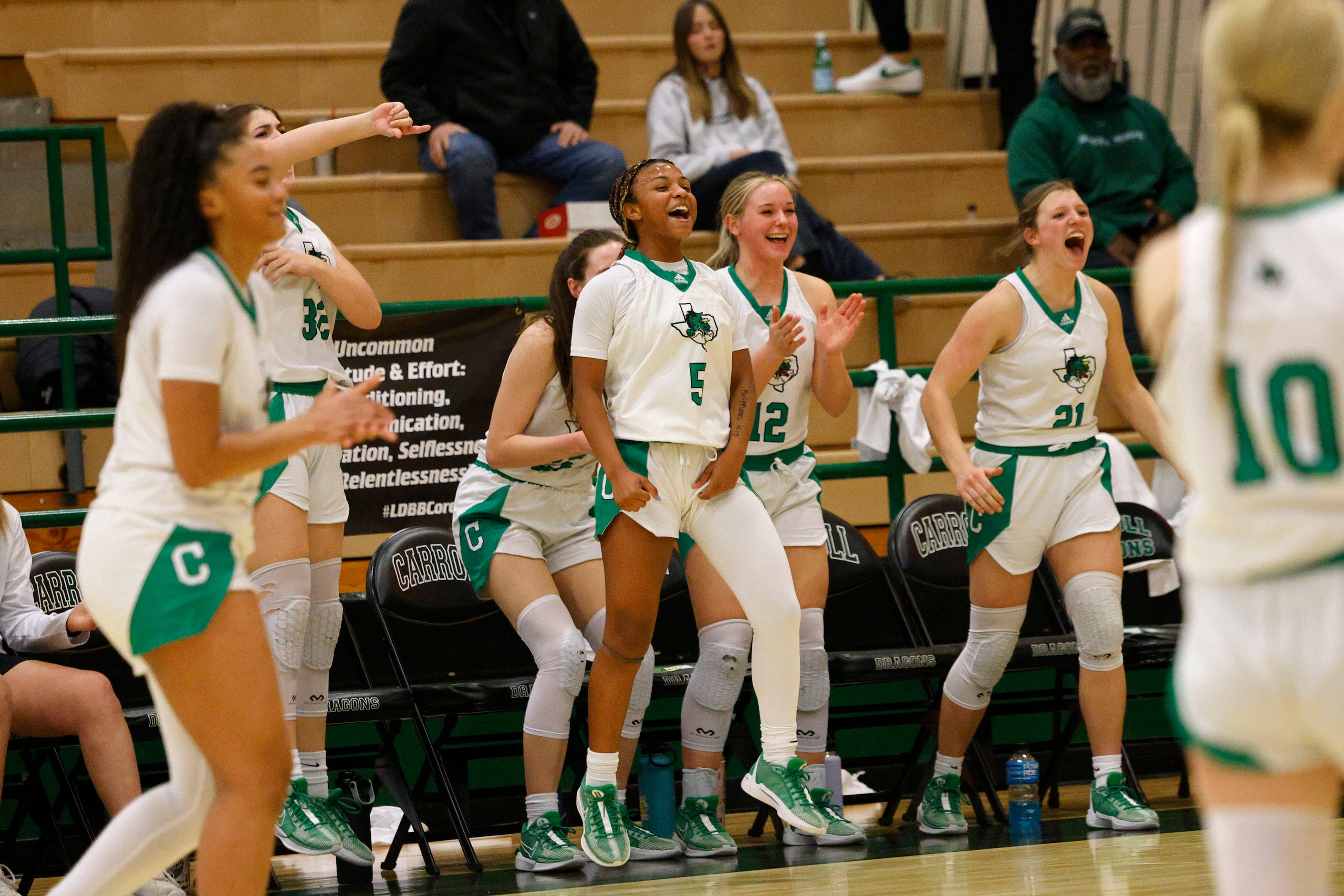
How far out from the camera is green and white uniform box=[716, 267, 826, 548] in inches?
187

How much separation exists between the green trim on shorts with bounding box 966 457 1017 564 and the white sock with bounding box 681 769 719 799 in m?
1.07

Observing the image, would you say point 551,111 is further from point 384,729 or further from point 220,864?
point 220,864

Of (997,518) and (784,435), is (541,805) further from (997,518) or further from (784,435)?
(997,518)

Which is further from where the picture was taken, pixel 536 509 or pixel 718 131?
pixel 718 131

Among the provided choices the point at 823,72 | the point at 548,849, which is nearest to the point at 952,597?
the point at 548,849

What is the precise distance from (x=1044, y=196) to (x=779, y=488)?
122 cm

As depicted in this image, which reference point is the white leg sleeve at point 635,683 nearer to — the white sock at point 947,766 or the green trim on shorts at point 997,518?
the white sock at point 947,766

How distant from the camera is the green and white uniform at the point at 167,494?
2518 millimetres

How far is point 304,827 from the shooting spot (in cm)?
422

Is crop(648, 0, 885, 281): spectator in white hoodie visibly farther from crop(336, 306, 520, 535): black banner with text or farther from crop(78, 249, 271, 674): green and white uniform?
crop(78, 249, 271, 674): green and white uniform

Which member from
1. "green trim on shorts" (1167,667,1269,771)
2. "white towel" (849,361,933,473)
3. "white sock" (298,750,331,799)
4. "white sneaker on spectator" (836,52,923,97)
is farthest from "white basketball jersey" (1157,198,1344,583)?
"white sneaker on spectator" (836,52,923,97)

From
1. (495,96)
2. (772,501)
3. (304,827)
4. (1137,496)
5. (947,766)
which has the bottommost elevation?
(947,766)

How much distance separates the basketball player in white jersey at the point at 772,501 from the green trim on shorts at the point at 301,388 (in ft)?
3.80

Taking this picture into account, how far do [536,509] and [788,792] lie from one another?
110 cm
